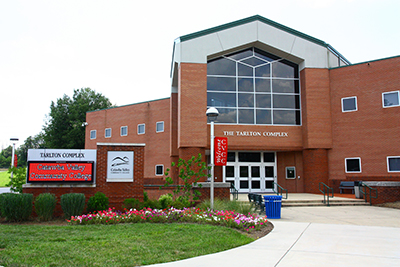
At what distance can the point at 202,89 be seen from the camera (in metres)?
Answer: 23.5

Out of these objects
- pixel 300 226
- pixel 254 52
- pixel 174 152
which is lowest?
pixel 300 226

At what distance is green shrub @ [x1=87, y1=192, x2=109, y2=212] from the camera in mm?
11856

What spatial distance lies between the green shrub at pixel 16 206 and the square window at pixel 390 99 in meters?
22.5

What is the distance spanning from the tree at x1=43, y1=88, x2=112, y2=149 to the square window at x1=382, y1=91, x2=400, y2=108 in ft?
A: 141

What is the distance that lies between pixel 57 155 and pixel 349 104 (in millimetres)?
20237

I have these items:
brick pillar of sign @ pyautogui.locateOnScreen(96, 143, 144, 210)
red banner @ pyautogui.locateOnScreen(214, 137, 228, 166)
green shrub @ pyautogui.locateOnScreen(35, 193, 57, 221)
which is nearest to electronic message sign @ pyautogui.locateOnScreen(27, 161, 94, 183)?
brick pillar of sign @ pyautogui.locateOnScreen(96, 143, 144, 210)

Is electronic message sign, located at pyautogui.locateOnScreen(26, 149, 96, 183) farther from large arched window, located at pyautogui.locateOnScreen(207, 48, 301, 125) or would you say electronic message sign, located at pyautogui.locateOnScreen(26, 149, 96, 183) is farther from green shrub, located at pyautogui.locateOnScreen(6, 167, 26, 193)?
large arched window, located at pyautogui.locateOnScreen(207, 48, 301, 125)

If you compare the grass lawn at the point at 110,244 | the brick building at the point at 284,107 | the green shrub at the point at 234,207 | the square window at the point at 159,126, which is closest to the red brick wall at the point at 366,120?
the brick building at the point at 284,107

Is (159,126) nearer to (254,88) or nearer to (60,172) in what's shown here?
(254,88)

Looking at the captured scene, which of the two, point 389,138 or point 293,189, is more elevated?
point 389,138

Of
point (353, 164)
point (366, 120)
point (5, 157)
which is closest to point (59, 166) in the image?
point (353, 164)

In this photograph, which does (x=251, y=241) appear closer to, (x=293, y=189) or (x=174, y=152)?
(x=293, y=189)

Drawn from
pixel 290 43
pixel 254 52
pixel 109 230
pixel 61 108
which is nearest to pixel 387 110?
pixel 290 43

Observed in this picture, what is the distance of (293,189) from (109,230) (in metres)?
18.6
